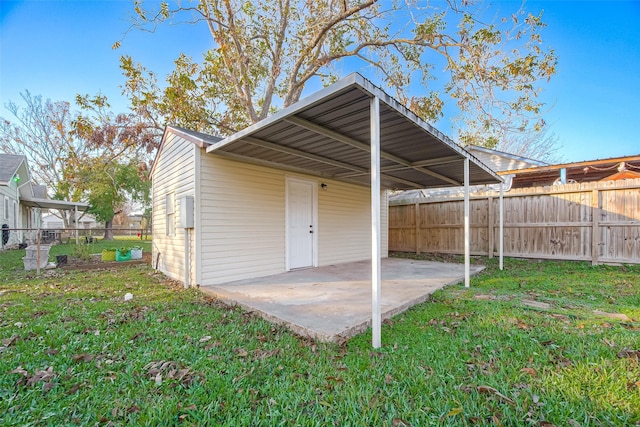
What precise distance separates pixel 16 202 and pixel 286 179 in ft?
56.7

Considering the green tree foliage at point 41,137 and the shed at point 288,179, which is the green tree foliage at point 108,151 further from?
the shed at point 288,179

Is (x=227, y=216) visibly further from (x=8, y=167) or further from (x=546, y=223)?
(x=8, y=167)

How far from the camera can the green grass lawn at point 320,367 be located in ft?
5.85

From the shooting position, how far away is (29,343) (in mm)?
2777

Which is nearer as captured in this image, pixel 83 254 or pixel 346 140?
pixel 346 140

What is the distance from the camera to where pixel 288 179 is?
6613 mm

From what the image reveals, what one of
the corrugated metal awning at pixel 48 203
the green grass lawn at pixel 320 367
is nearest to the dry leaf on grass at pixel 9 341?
the green grass lawn at pixel 320 367

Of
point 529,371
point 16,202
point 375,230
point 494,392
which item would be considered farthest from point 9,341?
point 16,202

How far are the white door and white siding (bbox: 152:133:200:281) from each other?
86.7 inches

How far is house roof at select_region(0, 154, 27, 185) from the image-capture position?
11688mm

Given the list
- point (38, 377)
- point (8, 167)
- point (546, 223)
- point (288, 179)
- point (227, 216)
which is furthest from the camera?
point (8, 167)

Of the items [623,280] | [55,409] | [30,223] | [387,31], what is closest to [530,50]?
[387,31]

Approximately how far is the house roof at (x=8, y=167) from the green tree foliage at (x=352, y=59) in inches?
256

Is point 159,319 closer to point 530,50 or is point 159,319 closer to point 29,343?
point 29,343
